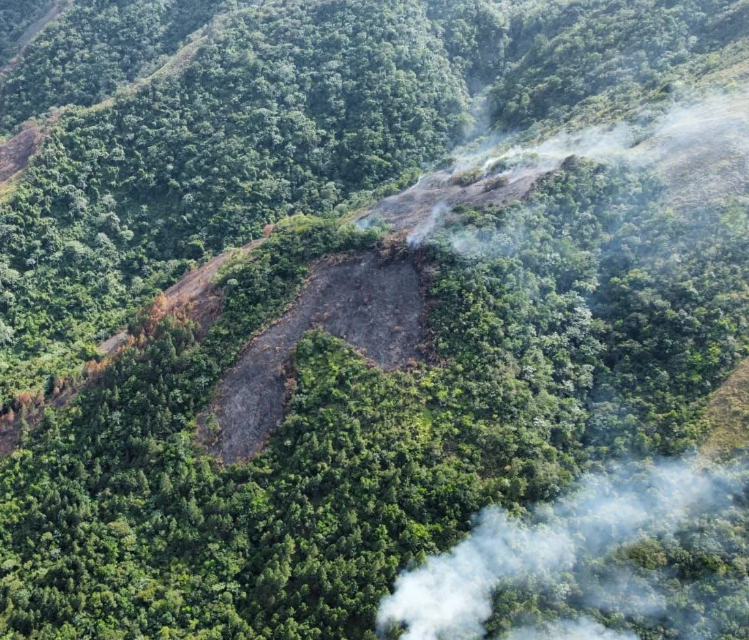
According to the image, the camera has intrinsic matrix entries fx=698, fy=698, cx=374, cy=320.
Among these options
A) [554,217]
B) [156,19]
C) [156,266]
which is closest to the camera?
[554,217]

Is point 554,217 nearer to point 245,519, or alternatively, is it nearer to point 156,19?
point 245,519

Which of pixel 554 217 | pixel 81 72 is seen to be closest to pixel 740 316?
pixel 554 217

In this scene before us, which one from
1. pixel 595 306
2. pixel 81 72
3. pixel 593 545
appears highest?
pixel 81 72

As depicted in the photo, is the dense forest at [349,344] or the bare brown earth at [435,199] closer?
the dense forest at [349,344]

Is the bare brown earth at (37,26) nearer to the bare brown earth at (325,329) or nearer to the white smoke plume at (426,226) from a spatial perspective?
the bare brown earth at (325,329)

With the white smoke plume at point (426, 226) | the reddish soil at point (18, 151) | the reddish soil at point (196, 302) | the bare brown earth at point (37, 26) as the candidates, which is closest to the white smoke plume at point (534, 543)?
the white smoke plume at point (426, 226)
